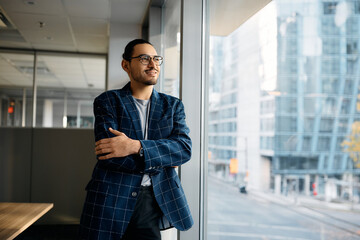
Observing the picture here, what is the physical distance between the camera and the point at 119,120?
4.86ft

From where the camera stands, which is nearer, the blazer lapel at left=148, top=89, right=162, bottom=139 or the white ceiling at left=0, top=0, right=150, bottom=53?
the blazer lapel at left=148, top=89, right=162, bottom=139

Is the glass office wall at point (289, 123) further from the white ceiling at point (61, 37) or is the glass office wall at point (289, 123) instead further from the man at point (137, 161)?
the white ceiling at point (61, 37)

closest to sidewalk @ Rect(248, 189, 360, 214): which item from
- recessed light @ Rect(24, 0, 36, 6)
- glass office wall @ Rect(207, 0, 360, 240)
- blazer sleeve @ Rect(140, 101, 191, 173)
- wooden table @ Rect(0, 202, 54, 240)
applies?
glass office wall @ Rect(207, 0, 360, 240)

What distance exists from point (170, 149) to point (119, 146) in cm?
21

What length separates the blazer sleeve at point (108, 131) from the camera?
53.0 inches

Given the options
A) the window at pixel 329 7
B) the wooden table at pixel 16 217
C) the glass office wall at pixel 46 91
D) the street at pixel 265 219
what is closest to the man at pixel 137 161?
the street at pixel 265 219

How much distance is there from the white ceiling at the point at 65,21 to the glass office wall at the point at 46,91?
27 cm

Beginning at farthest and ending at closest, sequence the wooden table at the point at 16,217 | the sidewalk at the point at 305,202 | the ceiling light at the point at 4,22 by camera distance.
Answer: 1. the ceiling light at the point at 4,22
2. the wooden table at the point at 16,217
3. the sidewalk at the point at 305,202

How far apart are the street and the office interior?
0.14 m

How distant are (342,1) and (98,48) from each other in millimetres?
5030

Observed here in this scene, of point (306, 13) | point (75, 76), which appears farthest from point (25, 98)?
point (306, 13)

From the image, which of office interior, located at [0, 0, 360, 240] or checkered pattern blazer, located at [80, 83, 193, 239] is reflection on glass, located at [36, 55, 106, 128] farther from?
checkered pattern blazer, located at [80, 83, 193, 239]

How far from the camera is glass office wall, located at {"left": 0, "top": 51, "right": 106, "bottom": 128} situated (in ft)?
16.9

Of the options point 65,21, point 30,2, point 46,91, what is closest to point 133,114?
point 30,2
